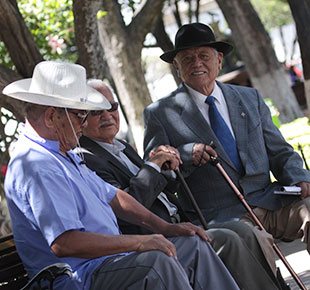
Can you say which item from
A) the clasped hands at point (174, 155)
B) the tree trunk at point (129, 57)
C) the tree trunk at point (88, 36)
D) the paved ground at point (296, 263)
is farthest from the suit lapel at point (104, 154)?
the tree trunk at point (129, 57)

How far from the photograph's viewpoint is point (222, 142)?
16.6 feet

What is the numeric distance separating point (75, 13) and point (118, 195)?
13.9ft

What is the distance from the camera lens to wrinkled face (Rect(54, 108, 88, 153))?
12.2ft

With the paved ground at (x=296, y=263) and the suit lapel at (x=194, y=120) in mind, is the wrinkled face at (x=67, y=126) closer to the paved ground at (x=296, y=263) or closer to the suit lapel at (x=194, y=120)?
the suit lapel at (x=194, y=120)

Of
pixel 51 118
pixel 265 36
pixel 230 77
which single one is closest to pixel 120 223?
pixel 51 118

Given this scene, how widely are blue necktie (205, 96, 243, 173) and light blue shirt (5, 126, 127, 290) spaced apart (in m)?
1.56

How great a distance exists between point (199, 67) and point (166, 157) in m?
0.95

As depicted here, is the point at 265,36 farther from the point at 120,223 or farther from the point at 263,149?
the point at 120,223

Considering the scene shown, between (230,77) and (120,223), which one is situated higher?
(120,223)

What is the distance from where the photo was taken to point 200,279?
3.74 meters

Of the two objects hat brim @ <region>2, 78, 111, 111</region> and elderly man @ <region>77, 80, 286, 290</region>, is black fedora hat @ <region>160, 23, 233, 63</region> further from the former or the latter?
hat brim @ <region>2, 78, 111, 111</region>

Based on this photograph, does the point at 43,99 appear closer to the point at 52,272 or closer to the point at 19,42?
the point at 52,272

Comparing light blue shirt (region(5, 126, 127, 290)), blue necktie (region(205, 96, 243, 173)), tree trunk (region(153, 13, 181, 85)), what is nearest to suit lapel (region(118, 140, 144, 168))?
blue necktie (region(205, 96, 243, 173))

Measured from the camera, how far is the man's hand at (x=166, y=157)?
4566mm
